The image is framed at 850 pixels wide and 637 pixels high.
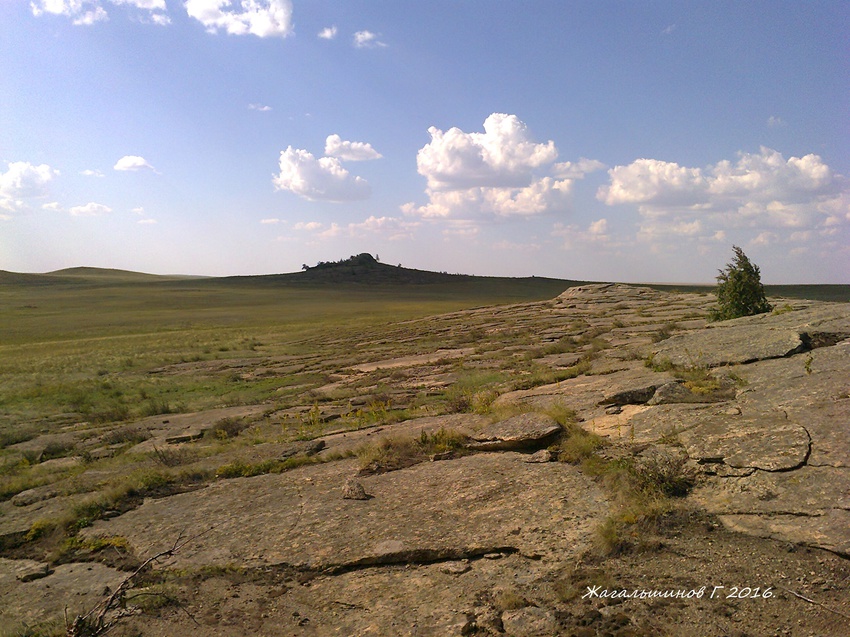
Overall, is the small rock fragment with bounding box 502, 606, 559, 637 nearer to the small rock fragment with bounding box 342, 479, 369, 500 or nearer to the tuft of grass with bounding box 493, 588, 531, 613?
the tuft of grass with bounding box 493, 588, 531, 613

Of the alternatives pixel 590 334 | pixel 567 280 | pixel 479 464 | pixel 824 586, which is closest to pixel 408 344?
pixel 590 334

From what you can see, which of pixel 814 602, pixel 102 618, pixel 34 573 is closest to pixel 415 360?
pixel 34 573

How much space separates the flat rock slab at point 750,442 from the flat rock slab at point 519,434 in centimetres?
201

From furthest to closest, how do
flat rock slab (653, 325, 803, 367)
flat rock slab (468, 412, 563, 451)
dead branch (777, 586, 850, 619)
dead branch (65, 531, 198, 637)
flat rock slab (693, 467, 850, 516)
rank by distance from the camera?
flat rock slab (653, 325, 803, 367), flat rock slab (468, 412, 563, 451), flat rock slab (693, 467, 850, 516), dead branch (65, 531, 198, 637), dead branch (777, 586, 850, 619)

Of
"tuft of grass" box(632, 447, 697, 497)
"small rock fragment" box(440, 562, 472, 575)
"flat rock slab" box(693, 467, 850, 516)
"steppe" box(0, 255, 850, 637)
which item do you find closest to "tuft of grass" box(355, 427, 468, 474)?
"steppe" box(0, 255, 850, 637)

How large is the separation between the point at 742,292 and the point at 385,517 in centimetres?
1709

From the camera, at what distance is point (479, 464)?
8125 mm

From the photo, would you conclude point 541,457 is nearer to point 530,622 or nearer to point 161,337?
point 530,622

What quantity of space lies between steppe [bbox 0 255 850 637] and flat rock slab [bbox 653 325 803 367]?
0.22 ft

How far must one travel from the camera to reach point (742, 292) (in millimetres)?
18938

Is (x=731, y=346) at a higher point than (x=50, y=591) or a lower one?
higher

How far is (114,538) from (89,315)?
69.1m

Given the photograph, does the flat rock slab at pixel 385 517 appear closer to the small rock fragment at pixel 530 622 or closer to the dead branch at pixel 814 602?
the small rock fragment at pixel 530 622

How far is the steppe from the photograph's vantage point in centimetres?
472
